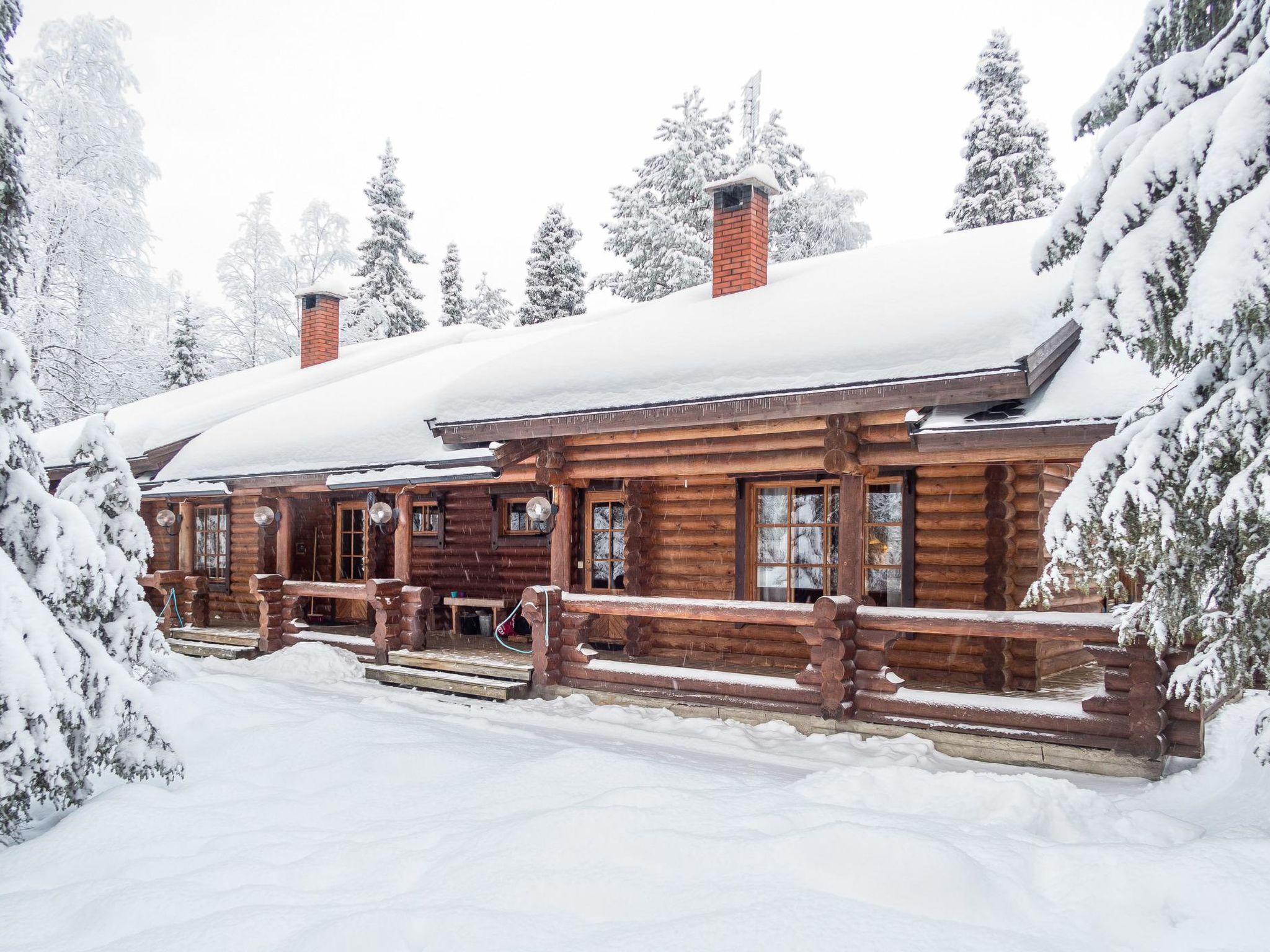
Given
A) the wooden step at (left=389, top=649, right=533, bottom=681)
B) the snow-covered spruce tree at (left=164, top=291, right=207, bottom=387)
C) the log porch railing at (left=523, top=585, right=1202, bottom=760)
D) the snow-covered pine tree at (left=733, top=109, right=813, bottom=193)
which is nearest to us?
the log porch railing at (left=523, top=585, right=1202, bottom=760)

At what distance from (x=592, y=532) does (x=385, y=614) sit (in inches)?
119

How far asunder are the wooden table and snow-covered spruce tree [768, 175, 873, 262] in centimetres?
2206

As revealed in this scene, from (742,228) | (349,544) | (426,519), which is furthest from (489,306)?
(742,228)

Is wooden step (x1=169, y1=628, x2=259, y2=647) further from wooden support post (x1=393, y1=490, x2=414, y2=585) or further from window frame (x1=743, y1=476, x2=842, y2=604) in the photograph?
window frame (x1=743, y1=476, x2=842, y2=604)

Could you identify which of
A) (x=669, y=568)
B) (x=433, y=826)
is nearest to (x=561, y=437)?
(x=669, y=568)

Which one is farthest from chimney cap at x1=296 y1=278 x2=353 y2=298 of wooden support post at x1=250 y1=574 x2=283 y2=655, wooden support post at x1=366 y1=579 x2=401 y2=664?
wooden support post at x1=366 y1=579 x2=401 y2=664

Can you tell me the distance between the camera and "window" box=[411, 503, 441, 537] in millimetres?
14586

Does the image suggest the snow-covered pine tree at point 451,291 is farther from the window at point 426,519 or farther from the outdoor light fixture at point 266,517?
the outdoor light fixture at point 266,517

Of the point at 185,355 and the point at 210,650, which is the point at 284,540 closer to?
the point at 210,650

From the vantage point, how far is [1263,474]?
413 centimetres

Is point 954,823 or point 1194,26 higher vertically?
point 1194,26

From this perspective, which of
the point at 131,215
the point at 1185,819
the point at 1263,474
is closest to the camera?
the point at 1263,474

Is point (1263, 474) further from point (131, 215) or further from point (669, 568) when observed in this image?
point (131, 215)

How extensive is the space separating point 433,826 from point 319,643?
24.6ft
